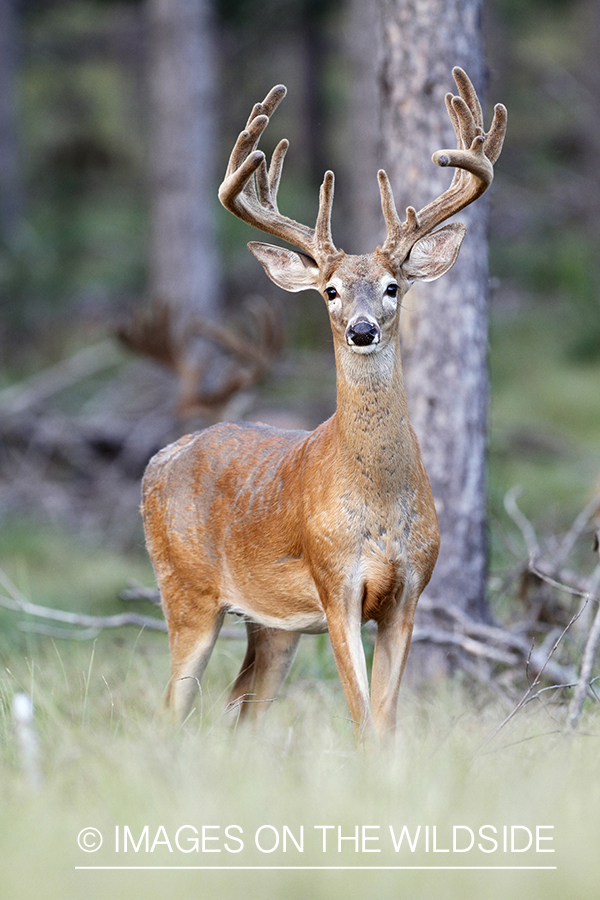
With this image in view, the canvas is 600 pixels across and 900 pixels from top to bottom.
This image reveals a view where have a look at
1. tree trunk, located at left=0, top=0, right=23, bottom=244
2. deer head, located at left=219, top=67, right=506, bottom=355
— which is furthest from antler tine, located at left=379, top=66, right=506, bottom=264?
tree trunk, located at left=0, top=0, right=23, bottom=244

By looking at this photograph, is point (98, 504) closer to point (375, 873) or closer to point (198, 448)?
point (198, 448)

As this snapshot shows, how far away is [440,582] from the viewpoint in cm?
515

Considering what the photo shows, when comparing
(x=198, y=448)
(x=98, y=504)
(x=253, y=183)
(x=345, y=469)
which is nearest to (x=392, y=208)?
(x=253, y=183)

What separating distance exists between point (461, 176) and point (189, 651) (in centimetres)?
199

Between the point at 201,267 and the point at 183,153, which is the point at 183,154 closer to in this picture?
the point at 183,153

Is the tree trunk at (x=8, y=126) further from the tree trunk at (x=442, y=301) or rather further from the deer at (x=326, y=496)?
the deer at (x=326, y=496)

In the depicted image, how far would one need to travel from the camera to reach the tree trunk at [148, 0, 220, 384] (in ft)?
41.9

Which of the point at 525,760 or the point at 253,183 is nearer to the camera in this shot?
the point at 525,760

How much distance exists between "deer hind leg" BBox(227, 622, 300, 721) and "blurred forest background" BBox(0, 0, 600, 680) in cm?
178

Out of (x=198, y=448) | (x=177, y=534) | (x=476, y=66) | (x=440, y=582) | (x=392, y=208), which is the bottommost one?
(x=440, y=582)

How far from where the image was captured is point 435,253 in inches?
152

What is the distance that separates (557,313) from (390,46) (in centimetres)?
1157

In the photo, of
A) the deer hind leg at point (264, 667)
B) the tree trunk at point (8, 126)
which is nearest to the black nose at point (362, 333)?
the deer hind leg at point (264, 667)

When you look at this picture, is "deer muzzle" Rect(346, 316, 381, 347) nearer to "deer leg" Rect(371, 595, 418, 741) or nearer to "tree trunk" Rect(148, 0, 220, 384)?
"deer leg" Rect(371, 595, 418, 741)
